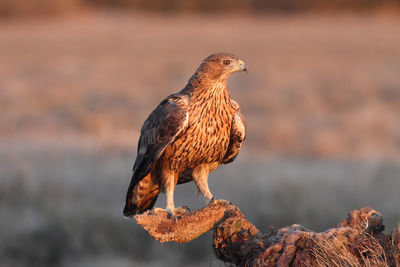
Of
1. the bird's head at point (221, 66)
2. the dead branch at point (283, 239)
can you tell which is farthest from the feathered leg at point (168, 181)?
the bird's head at point (221, 66)

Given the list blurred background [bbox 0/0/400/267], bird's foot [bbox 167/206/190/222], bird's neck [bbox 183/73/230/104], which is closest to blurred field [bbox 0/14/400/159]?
blurred background [bbox 0/0/400/267]

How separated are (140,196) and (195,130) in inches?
30.2

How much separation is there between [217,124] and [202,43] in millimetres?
23552

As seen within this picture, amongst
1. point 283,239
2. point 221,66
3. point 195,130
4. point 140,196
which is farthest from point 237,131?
point 283,239

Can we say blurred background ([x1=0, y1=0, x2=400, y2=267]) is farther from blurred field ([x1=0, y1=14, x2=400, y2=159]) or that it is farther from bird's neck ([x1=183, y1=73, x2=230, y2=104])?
bird's neck ([x1=183, y1=73, x2=230, y2=104])

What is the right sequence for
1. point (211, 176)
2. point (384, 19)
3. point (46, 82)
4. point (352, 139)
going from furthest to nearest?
1. point (384, 19)
2. point (46, 82)
3. point (352, 139)
4. point (211, 176)

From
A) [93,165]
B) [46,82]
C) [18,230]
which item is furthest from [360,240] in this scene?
[46,82]

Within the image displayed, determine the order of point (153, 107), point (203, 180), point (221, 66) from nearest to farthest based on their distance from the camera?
point (221, 66) → point (203, 180) → point (153, 107)

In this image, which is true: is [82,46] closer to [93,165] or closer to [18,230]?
[93,165]

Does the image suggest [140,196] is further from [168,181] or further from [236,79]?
[236,79]

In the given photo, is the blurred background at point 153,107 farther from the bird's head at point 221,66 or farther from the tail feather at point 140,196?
the bird's head at point 221,66

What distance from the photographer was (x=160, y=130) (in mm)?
4848

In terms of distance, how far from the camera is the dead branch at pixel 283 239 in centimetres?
419

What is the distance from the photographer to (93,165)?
1039 centimetres
